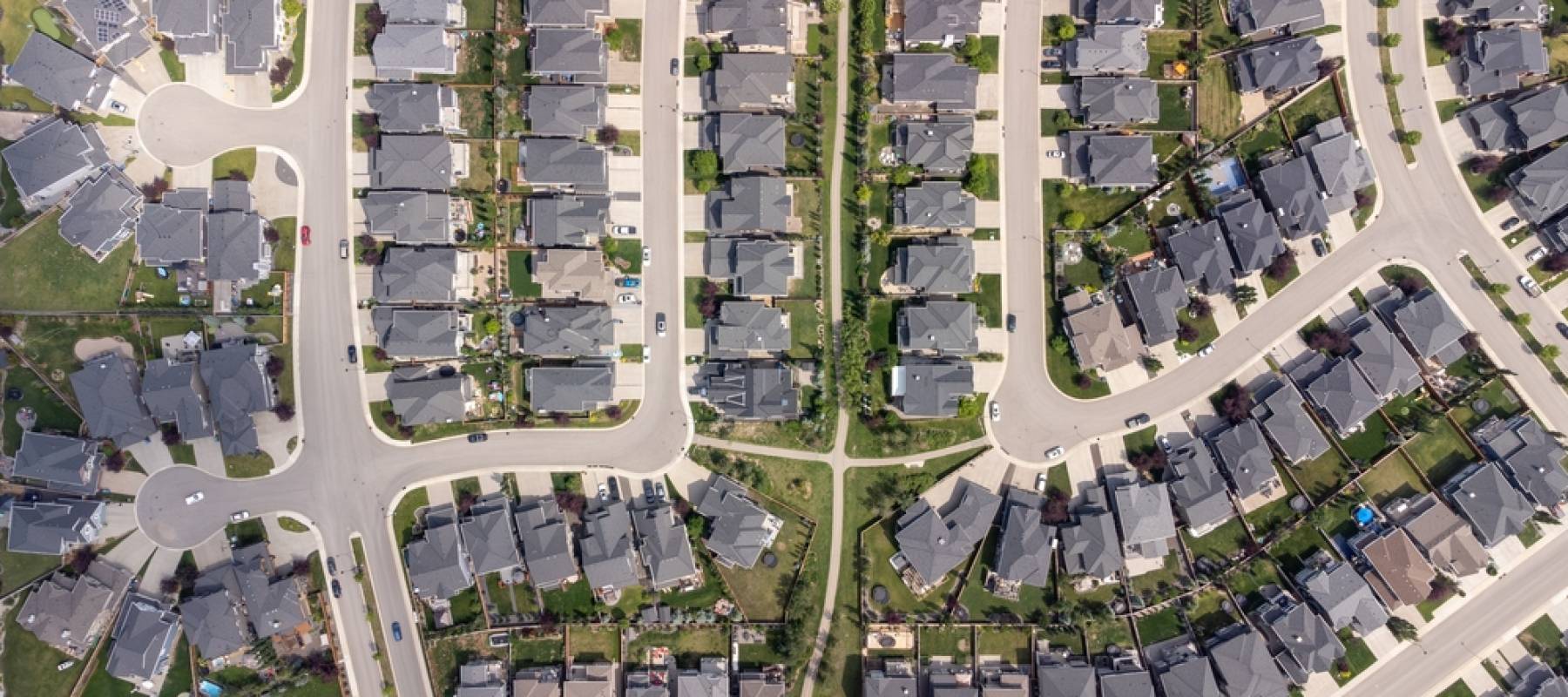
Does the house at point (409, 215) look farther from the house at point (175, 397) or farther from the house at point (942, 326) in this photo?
the house at point (942, 326)

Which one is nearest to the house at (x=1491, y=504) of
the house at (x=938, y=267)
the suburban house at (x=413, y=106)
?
the house at (x=938, y=267)

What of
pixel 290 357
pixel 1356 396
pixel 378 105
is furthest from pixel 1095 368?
pixel 290 357

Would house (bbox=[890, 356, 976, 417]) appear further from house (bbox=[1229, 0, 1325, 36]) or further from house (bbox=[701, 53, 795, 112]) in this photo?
house (bbox=[1229, 0, 1325, 36])

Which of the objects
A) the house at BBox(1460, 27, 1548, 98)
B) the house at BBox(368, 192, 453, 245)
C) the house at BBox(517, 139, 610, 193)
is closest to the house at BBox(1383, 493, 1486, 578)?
the house at BBox(1460, 27, 1548, 98)

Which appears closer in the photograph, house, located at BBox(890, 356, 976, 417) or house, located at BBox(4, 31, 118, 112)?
house, located at BBox(890, 356, 976, 417)

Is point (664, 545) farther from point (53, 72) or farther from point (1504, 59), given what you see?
point (1504, 59)

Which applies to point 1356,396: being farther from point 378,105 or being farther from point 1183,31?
point 378,105
